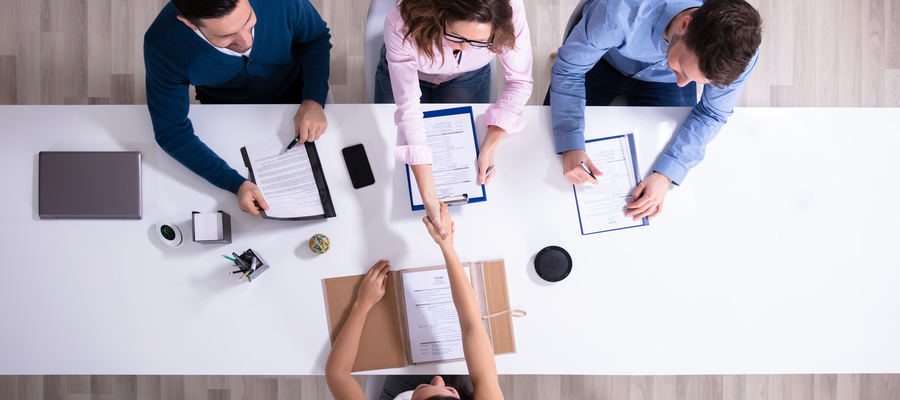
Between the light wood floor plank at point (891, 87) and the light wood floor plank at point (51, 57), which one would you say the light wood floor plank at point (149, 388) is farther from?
the light wood floor plank at point (891, 87)

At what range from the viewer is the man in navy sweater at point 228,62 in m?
1.07

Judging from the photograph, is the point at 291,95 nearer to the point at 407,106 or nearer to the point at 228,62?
the point at 228,62

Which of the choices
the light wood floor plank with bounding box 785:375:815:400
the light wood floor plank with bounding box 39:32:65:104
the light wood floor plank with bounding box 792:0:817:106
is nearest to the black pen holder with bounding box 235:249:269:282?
the light wood floor plank with bounding box 39:32:65:104

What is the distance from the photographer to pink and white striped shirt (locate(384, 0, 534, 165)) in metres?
1.15

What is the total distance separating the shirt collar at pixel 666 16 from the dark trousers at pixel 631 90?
14.0 inches

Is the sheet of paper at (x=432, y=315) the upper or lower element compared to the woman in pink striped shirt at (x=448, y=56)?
lower

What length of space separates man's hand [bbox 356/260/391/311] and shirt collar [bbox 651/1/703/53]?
96 cm

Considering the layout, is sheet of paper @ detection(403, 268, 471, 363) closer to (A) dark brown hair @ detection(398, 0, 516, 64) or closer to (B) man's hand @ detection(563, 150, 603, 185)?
(B) man's hand @ detection(563, 150, 603, 185)

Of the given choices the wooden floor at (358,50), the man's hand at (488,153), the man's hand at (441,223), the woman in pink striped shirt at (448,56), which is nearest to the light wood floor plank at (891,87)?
the wooden floor at (358,50)

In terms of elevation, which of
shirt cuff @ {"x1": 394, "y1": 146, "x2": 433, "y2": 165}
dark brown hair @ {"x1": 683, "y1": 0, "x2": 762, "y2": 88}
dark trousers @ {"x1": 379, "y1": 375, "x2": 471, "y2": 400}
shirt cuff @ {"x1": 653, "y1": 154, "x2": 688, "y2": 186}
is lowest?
dark trousers @ {"x1": 379, "y1": 375, "x2": 471, "y2": 400}

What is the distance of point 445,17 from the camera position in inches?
38.2

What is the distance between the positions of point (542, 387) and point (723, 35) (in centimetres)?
162

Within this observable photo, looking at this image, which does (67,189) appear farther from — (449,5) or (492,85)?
(492,85)

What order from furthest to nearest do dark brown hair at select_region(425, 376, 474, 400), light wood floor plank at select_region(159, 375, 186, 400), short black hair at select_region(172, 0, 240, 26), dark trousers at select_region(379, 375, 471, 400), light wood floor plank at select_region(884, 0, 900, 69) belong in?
light wood floor plank at select_region(884, 0, 900, 69)
light wood floor plank at select_region(159, 375, 186, 400)
dark trousers at select_region(379, 375, 471, 400)
dark brown hair at select_region(425, 376, 474, 400)
short black hair at select_region(172, 0, 240, 26)
